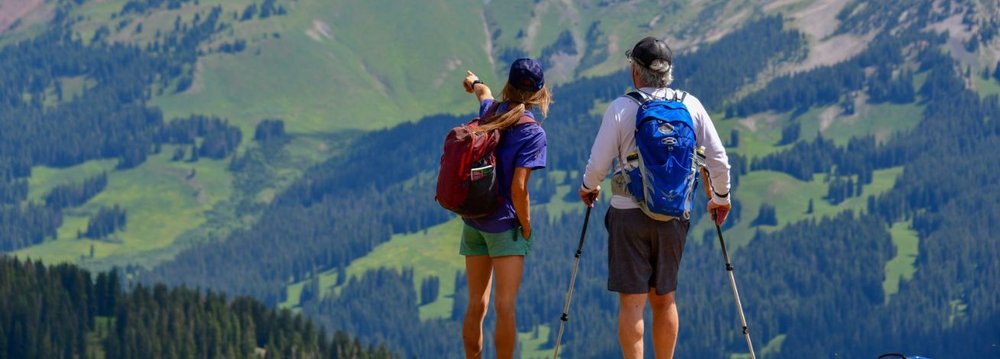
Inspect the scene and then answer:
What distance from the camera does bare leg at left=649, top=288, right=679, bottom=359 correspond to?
3338 centimetres

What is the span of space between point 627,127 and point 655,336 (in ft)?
12.1

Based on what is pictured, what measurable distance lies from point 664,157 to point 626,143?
0.76 m

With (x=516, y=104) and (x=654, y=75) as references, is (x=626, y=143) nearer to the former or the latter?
(x=654, y=75)

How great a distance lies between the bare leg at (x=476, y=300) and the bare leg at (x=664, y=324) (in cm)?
306

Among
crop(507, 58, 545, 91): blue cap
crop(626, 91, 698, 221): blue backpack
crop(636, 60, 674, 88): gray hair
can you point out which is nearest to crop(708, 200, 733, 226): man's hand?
crop(626, 91, 698, 221): blue backpack

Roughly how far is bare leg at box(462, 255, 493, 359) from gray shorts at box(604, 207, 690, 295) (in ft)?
9.34

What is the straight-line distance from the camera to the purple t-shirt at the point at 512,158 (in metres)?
33.5

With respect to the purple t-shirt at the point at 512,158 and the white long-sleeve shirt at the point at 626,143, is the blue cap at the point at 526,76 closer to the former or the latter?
the purple t-shirt at the point at 512,158

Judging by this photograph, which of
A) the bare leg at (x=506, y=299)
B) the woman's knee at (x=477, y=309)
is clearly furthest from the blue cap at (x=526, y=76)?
the woman's knee at (x=477, y=309)

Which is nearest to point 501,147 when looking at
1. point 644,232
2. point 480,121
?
point 480,121

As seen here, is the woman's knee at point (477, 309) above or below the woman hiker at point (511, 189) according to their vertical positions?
below

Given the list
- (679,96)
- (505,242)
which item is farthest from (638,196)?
(505,242)

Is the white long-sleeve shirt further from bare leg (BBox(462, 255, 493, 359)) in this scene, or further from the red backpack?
bare leg (BBox(462, 255, 493, 359))

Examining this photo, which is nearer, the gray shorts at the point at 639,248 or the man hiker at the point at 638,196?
the man hiker at the point at 638,196
